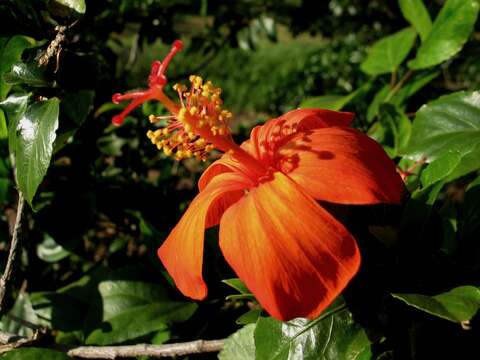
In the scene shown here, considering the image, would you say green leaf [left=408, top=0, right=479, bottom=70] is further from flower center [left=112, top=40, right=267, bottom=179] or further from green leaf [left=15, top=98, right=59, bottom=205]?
green leaf [left=15, top=98, right=59, bottom=205]

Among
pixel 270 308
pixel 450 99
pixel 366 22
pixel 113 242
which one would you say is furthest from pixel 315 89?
pixel 270 308

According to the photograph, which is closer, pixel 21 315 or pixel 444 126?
pixel 444 126

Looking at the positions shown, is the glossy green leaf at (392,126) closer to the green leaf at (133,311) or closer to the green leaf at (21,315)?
the green leaf at (133,311)

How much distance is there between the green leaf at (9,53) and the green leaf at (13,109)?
0.08 ft

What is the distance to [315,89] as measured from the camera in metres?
4.17

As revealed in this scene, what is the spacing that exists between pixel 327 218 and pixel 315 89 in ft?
11.3

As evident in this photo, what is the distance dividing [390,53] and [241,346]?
3.73ft

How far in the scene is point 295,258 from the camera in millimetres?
837

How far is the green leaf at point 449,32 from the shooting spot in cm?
145

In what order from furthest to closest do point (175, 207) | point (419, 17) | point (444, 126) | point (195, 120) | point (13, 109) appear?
1. point (175, 207)
2. point (419, 17)
3. point (444, 126)
4. point (13, 109)
5. point (195, 120)

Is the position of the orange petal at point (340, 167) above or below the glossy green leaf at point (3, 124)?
below

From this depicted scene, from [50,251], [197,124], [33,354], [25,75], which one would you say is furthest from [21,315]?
[197,124]

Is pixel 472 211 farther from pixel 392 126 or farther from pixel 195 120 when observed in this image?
pixel 195 120

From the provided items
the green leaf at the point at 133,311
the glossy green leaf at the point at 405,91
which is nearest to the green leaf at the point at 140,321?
the green leaf at the point at 133,311
